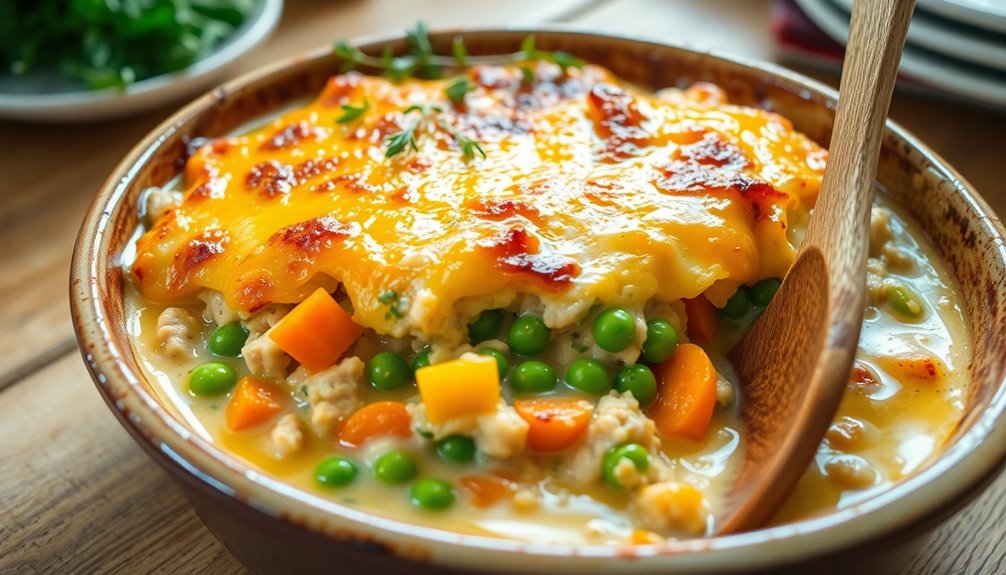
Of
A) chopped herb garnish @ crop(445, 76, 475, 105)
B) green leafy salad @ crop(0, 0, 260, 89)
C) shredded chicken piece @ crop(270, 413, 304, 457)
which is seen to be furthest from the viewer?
green leafy salad @ crop(0, 0, 260, 89)

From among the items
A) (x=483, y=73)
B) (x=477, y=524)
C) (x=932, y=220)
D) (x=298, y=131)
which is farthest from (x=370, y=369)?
(x=932, y=220)

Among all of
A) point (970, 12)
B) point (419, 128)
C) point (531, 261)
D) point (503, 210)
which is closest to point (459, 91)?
point (419, 128)

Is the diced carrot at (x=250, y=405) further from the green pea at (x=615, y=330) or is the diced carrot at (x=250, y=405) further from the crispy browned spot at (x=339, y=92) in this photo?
the crispy browned spot at (x=339, y=92)

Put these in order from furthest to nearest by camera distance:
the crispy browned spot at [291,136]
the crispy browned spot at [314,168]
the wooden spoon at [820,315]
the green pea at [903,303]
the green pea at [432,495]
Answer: the crispy browned spot at [291,136]
the crispy browned spot at [314,168]
the green pea at [903,303]
the green pea at [432,495]
the wooden spoon at [820,315]

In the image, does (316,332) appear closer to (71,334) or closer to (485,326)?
(485,326)

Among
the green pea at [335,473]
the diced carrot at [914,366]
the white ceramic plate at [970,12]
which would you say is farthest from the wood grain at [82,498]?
the white ceramic plate at [970,12]

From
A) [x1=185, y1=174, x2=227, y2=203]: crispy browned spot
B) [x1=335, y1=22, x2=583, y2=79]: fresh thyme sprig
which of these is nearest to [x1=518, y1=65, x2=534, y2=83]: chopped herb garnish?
[x1=335, y1=22, x2=583, y2=79]: fresh thyme sprig

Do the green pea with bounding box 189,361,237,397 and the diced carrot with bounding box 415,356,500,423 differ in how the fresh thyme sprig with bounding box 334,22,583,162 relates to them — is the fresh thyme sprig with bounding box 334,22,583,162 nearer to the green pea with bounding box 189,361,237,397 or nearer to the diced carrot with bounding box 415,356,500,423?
the green pea with bounding box 189,361,237,397
